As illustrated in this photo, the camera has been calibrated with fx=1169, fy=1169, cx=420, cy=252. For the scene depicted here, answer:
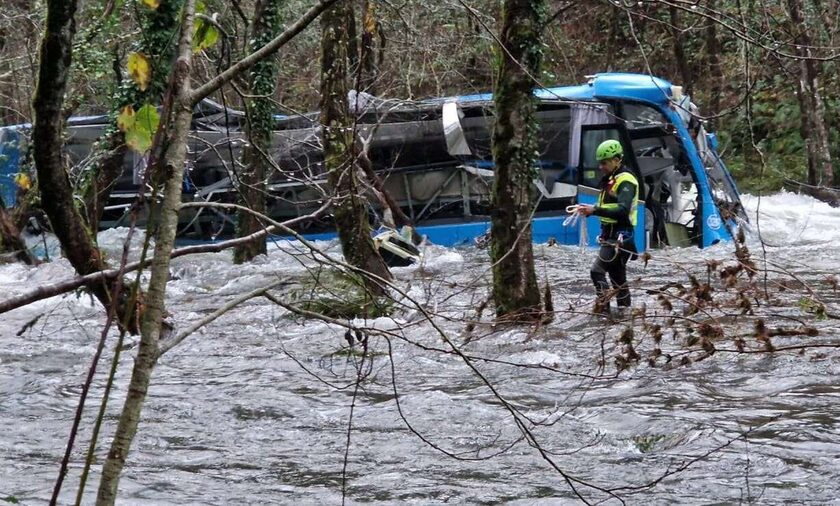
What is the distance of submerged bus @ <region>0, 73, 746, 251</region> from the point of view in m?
17.5

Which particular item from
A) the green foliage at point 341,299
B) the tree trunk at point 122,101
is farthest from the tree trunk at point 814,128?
the green foliage at point 341,299

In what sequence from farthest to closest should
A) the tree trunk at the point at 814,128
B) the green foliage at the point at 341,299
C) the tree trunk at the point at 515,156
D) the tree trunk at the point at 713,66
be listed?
the tree trunk at the point at 713,66
the tree trunk at the point at 814,128
the tree trunk at the point at 515,156
the green foliage at the point at 341,299

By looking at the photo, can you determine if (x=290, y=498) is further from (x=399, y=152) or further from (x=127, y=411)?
(x=399, y=152)

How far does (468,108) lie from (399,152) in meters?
1.33

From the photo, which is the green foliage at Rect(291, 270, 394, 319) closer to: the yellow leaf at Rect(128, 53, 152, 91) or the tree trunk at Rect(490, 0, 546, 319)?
the yellow leaf at Rect(128, 53, 152, 91)

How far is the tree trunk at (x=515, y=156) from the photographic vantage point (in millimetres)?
10016

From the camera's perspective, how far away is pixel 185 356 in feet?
35.4

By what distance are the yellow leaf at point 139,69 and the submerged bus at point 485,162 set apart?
13061 millimetres

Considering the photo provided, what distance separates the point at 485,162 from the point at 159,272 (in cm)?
1690

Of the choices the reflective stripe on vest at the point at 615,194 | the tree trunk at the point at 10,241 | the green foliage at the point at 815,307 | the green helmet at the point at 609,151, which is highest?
the green helmet at the point at 609,151

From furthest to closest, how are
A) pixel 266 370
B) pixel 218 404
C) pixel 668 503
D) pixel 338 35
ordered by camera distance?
pixel 338 35 < pixel 266 370 < pixel 218 404 < pixel 668 503

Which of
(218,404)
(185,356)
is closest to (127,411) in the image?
(218,404)

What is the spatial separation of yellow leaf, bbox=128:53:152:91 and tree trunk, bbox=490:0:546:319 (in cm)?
697

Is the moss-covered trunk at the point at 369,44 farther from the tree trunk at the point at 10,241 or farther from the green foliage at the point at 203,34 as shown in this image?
the green foliage at the point at 203,34
